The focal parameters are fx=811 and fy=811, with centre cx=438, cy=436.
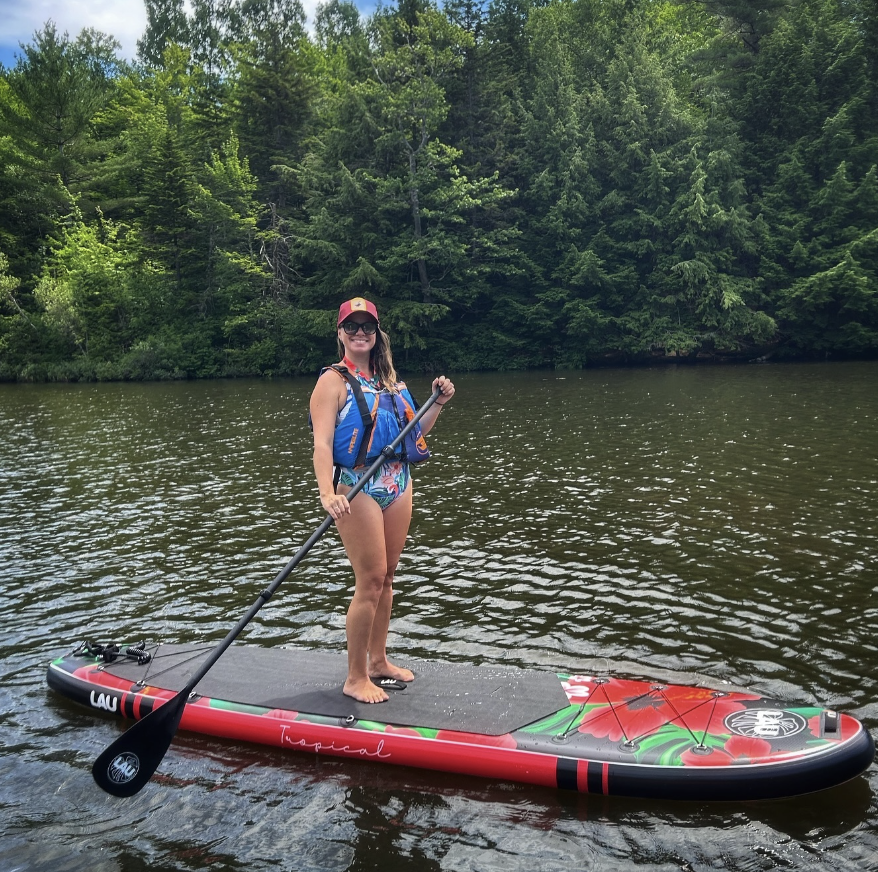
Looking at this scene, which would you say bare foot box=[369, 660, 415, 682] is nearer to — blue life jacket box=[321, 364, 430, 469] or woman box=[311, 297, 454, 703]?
woman box=[311, 297, 454, 703]

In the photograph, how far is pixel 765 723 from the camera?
15.3 feet

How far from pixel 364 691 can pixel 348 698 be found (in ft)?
0.43

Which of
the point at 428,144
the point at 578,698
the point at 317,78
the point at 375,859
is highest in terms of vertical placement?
the point at 317,78

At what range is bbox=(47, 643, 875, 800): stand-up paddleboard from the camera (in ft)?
14.3

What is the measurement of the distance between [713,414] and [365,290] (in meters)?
21.5

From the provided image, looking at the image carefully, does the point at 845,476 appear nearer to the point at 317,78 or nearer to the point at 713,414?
the point at 713,414

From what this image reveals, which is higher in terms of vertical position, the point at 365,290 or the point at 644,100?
the point at 644,100

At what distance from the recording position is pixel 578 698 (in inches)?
203

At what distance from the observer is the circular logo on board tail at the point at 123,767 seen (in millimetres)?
4559

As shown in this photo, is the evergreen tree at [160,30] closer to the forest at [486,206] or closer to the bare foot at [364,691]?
the forest at [486,206]

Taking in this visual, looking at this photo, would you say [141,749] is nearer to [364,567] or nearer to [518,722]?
[364,567]

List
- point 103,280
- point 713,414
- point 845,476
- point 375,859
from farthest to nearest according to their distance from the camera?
point 103,280
point 713,414
point 845,476
point 375,859

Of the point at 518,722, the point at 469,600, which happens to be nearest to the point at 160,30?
the point at 469,600

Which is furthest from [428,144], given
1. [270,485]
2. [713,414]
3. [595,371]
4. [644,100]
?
[270,485]
